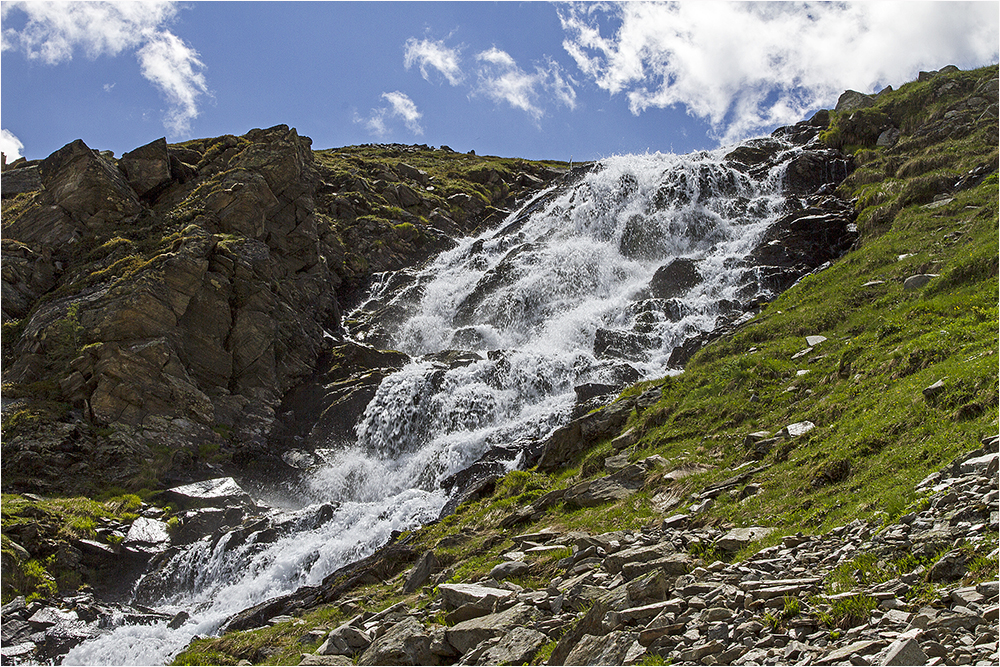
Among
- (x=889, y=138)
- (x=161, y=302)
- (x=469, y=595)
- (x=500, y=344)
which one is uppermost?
(x=889, y=138)

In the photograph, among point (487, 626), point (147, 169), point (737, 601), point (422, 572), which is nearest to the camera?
point (737, 601)

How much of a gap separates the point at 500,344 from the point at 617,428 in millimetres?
20013

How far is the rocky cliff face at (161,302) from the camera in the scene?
31.3 m

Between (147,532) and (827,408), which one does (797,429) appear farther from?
(147,532)

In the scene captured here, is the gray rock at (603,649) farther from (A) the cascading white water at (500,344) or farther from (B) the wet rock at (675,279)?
(B) the wet rock at (675,279)

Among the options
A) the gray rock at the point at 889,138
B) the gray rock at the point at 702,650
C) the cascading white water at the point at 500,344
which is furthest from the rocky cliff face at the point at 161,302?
the gray rock at the point at 889,138

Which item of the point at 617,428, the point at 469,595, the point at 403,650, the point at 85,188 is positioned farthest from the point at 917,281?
the point at 85,188

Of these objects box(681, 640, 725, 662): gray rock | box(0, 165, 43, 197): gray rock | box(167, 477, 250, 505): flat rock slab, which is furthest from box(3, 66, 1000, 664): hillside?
box(0, 165, 43, 197): gray rock

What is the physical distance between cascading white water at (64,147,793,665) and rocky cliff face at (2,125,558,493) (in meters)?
6.58

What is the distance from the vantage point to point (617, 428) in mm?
22062

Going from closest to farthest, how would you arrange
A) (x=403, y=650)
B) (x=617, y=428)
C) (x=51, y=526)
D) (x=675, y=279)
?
1. (x=403, y=650)
2. (x=617, y=428)
3. (x=51, y=526)
4. (x=675, y=279)

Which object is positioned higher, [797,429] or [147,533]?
[797,429]

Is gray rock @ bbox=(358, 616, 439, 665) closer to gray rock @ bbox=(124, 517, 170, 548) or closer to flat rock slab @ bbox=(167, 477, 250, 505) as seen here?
gray rock @ bbox=(124, 517, 170, 548)

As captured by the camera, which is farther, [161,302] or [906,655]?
[161,302]
